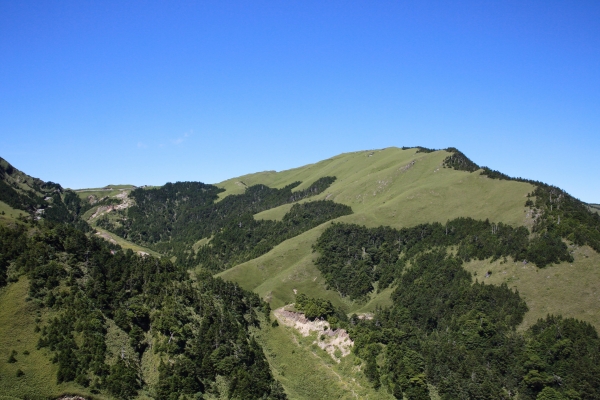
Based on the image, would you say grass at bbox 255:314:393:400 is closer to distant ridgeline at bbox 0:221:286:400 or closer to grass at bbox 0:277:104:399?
distant ridgeline at bbox 0:221:286:400

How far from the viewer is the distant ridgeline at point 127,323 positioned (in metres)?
104

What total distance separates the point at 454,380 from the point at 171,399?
87.0 m

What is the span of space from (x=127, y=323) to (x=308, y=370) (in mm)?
50351

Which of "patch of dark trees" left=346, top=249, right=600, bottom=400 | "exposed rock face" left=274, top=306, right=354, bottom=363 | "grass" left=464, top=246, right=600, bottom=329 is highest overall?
"grass" left=464, top=246, right=600, bottom=329

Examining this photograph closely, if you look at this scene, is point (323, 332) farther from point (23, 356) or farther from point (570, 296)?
point (570, 296)

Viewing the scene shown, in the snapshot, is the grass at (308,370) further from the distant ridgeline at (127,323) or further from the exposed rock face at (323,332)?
the distant ridgeline at (127,323)

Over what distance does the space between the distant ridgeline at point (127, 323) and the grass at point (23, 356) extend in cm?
126

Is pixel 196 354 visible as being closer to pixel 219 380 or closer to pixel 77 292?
pixel 219 380

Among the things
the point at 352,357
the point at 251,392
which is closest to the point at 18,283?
the point at 251,392

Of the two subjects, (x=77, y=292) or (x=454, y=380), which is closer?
(x=77, y=292)

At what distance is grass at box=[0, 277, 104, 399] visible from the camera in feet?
303

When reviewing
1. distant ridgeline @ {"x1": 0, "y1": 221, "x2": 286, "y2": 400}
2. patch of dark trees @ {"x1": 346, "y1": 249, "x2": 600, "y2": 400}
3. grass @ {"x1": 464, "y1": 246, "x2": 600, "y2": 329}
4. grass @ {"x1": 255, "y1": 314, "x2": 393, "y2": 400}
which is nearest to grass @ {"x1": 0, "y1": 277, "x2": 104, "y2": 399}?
distant ridgeline @ {"x1": 0, "y1": 221, "x2": 286, "y2": 400}

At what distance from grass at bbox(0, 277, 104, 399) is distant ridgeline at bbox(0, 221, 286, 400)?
1.26 metres

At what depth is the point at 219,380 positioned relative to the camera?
11531cm
